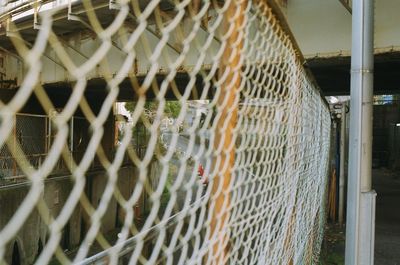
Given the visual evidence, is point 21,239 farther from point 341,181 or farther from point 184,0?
point 184,0

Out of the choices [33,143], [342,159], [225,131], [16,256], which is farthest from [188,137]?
[33,143]

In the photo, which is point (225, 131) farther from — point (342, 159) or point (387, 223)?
point (387, 223)

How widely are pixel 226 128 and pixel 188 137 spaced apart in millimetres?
176

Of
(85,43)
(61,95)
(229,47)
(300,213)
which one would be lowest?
(300,213)

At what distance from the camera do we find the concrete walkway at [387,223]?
639 cm

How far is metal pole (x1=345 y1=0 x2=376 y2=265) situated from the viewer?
2.26 m

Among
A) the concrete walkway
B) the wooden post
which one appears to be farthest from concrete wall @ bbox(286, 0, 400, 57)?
the wooden post

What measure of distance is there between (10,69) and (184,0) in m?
9.24

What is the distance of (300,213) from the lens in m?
2.49

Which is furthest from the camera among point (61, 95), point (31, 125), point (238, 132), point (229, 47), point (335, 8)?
point (61, 95)

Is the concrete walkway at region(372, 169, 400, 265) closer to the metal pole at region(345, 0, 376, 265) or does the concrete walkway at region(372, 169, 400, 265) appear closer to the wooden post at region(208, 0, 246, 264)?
the metal pole at region(345, 0, 376, 265)

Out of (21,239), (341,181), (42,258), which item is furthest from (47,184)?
(42,258)

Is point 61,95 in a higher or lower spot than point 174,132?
higher

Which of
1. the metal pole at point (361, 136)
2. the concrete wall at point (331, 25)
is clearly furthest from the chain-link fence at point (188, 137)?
the concrete wall at point (331, 25)
